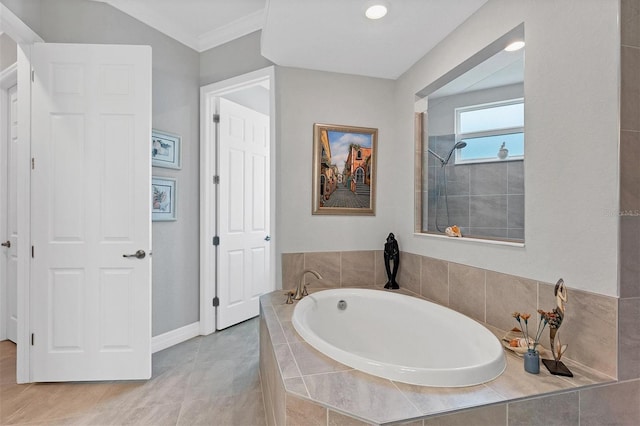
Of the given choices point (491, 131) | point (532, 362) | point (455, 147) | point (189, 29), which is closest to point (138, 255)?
point (189, 29)

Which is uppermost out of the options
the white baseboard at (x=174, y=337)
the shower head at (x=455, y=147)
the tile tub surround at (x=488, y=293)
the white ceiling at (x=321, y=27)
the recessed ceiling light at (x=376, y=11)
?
the white ceiling at (x=321, y=27)

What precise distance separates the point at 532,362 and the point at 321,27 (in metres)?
2.05

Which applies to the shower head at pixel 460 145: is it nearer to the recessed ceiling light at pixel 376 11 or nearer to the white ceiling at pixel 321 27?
the white ceiling at pixel 321 27

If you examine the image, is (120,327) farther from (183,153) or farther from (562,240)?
(562,240)

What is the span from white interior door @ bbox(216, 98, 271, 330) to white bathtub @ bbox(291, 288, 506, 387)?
4.06ft

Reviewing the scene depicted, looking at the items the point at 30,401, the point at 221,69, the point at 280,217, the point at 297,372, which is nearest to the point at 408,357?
the point at 297,372

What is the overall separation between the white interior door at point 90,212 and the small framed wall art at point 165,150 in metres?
0.43

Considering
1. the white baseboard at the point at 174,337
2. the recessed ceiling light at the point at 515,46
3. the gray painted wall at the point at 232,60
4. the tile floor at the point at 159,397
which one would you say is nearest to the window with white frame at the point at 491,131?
the recessed ceiling light at the point at 515,46

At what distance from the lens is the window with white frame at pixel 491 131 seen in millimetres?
1901

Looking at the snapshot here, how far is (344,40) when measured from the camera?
83.2 inches

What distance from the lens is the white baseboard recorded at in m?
2.59

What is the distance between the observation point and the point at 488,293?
1.71 metres

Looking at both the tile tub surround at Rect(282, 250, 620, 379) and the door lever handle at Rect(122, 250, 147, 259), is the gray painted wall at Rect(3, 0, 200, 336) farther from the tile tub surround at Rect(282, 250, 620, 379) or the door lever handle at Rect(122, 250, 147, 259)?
the tile tub surround at Rect(282, 250, 620, 379)

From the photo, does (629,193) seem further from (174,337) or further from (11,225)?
(11,225)
